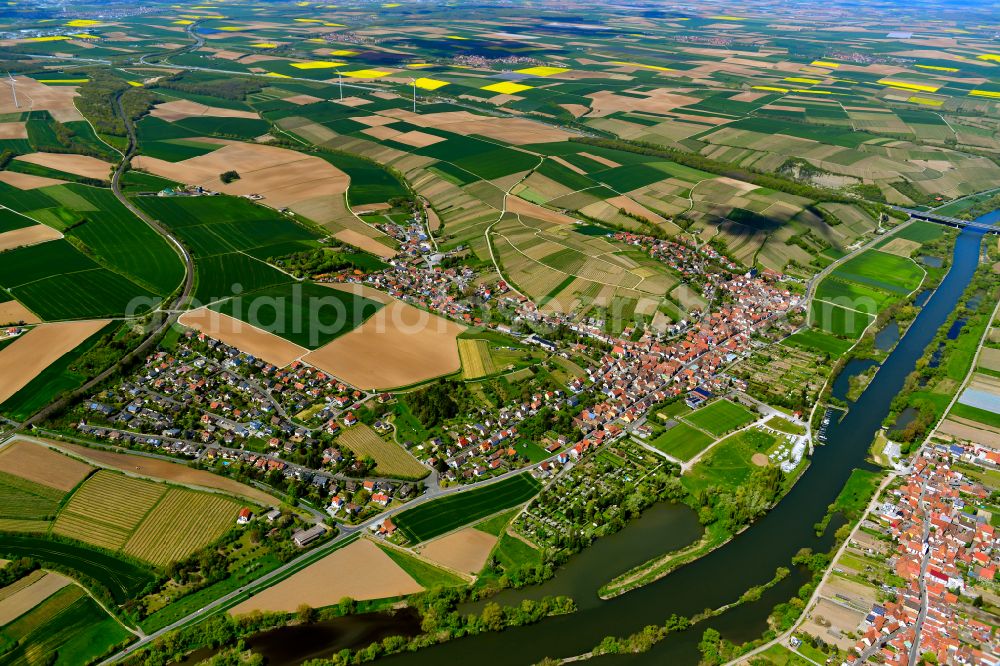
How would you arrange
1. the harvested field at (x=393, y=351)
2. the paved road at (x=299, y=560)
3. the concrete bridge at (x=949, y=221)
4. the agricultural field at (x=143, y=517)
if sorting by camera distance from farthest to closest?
the concrete bridge at (x=949, y=221), the harvested field at (x=393, y=351), the agricultural field at (x=143, y=517), the paved road at (x=299, y=560)

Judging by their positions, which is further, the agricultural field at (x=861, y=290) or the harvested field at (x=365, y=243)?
the harvested field at (x=365, y=243)

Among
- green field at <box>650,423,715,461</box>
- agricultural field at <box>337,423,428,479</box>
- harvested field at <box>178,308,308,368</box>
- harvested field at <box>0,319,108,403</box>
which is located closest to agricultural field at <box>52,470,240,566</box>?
agricultural field at <box>337,423,428,479</box>

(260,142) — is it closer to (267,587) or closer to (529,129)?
(529,129)

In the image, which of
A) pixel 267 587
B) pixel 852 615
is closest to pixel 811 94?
pixel 852 615

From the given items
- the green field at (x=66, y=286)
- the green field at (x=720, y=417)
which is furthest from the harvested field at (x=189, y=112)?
the green field at (x=720, y=417)

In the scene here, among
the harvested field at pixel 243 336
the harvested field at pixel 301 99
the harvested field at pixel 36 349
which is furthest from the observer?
the harvested field at pixel 301 99

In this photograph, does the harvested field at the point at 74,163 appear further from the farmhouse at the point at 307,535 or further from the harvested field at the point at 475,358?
the farmhouse at the point at 307,535

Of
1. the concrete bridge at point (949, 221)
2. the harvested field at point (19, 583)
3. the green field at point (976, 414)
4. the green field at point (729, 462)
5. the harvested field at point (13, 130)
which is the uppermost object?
the harvested field at point (13, 130)
